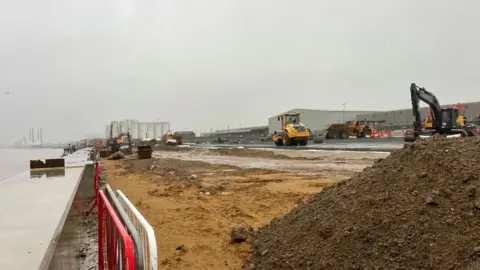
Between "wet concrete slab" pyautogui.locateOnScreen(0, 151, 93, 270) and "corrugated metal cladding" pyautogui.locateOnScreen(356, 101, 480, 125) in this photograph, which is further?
"corrugated metal cladding" pyautogui.locateOnScreen(356, 101, 480, 125)

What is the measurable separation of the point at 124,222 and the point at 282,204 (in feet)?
19.6

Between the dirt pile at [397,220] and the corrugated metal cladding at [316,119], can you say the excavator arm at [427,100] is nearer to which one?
the dirt pile at [397,220]

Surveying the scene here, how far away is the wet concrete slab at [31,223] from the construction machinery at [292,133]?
20142mm

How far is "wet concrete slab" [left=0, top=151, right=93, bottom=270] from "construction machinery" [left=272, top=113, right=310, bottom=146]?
20.1 meters

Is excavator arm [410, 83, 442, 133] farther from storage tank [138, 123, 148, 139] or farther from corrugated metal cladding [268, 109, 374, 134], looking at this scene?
storage tank [138, 123, 148, 139]

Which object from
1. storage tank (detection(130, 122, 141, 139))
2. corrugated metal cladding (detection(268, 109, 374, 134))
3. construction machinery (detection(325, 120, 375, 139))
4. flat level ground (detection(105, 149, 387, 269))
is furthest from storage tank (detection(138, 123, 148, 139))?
flat level ground (detection(105, 149, 387, 269))

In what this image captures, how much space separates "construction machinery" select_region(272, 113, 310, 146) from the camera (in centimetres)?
3281

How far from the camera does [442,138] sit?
18.1ft

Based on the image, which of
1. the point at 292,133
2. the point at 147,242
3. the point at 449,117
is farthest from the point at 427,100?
the point at 147,242

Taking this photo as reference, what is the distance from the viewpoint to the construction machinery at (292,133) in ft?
108

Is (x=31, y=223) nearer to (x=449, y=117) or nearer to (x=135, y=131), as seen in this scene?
(x=449, y=117)

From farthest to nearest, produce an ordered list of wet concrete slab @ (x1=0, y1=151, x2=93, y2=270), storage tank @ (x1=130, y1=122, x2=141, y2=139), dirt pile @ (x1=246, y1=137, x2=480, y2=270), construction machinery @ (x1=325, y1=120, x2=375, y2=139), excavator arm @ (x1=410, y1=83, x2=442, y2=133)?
1. storage tank @ (x1=130, y1=122, x2=141, y2=139)
2. construction machinery @ (x1=325, y1=120, x2=375, y2=139)
3. excavator arm @ (x1=410, y1=83, x2=442, y2=133)
4. wet concrete slab @ (x1=0, y1=151, x2=93, y2=270)
5. dirt pile @ (x1=246, y1=137, x2=480, y2=270)

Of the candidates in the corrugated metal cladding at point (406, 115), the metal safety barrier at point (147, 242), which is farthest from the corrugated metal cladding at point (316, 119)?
the metal safety barrier at point (147, 242)

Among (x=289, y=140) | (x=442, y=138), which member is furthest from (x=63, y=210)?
(x=289, y=140)
